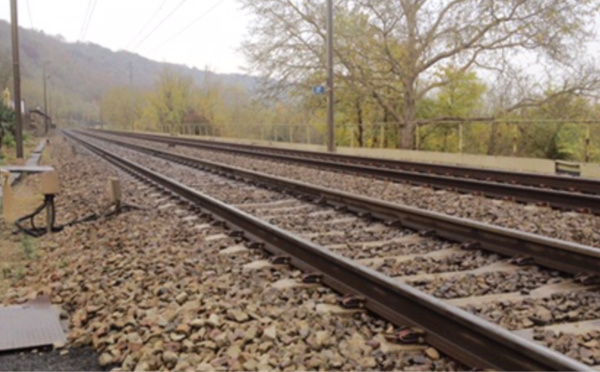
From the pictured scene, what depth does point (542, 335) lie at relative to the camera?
367cm

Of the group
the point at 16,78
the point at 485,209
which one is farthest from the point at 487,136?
the point at 16,78

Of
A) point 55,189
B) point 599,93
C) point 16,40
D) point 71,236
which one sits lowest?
point 71,236

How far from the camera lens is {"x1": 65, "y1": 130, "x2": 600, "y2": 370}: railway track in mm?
3365

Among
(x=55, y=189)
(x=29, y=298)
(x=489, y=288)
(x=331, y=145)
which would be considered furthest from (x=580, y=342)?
(x=331, y=145)

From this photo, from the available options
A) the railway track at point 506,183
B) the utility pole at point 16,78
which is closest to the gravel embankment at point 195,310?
the railway track at point 506,183

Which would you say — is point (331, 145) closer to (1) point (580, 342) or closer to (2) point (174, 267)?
(2) point (174, 267)

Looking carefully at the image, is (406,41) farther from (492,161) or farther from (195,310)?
(195,310)

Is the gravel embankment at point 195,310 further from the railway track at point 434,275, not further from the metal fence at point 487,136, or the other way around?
the metal fence at point 487,136

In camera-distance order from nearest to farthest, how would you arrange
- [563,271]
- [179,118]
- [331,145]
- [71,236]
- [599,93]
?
1. [563,271]
2. [71,236]
3. [599,93]
4. [331,145]
5. [179,118]

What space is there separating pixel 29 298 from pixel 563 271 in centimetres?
462

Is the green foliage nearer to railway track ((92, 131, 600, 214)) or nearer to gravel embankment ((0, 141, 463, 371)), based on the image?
railway track ((92, 131, 600, 214))

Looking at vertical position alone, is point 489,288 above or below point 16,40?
below

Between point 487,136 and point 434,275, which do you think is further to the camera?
point 487,136

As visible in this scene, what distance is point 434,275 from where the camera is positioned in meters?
5.10
